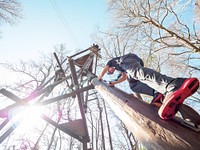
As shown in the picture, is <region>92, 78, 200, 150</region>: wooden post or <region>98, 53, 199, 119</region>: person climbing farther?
<region>98, 53, 199, 119</region>: person climbing

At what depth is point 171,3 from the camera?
7719 millimetres

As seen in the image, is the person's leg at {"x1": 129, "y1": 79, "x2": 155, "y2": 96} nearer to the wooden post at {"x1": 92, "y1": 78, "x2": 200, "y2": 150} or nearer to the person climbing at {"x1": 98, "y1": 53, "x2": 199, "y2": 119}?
the person climbing at {"x1": 98, "y1": 53, "x2": 199, "y2": 119}

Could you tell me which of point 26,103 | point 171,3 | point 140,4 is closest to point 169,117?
point 26,103

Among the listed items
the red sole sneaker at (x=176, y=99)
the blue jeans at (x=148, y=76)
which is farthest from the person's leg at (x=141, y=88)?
the red sole sneaker at (x=176, y=99)

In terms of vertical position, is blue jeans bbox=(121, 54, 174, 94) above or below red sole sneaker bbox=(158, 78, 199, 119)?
above

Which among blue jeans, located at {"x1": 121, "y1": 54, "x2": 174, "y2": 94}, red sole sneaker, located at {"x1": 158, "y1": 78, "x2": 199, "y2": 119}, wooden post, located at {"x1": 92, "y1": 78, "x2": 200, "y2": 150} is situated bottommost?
wooden post, located at {"x1": 92, "y1": 78, "x2": 200, "y2": 150}

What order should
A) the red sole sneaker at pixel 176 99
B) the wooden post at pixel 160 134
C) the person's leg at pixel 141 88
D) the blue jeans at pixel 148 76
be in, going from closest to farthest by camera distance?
the wooden post at pixel 160 134, the red sole sneaker at pixel 176 99, the blue jeans at pixel 148 76, the person's leg at pixel 141 88

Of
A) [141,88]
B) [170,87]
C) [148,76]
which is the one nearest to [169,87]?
[170,87]

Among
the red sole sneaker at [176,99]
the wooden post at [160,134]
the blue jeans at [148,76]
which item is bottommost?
the wooden post at [160,134]

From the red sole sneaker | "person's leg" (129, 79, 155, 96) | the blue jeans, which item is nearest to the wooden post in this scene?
the red sole sneaker

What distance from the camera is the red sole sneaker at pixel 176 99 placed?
1.07 meters

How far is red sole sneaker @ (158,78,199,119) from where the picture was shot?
3.50ft

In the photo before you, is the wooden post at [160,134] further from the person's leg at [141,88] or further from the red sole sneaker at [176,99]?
the person's leg at [141,88]

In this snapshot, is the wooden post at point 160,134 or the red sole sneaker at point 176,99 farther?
the red sole sneaker at point 176,99
